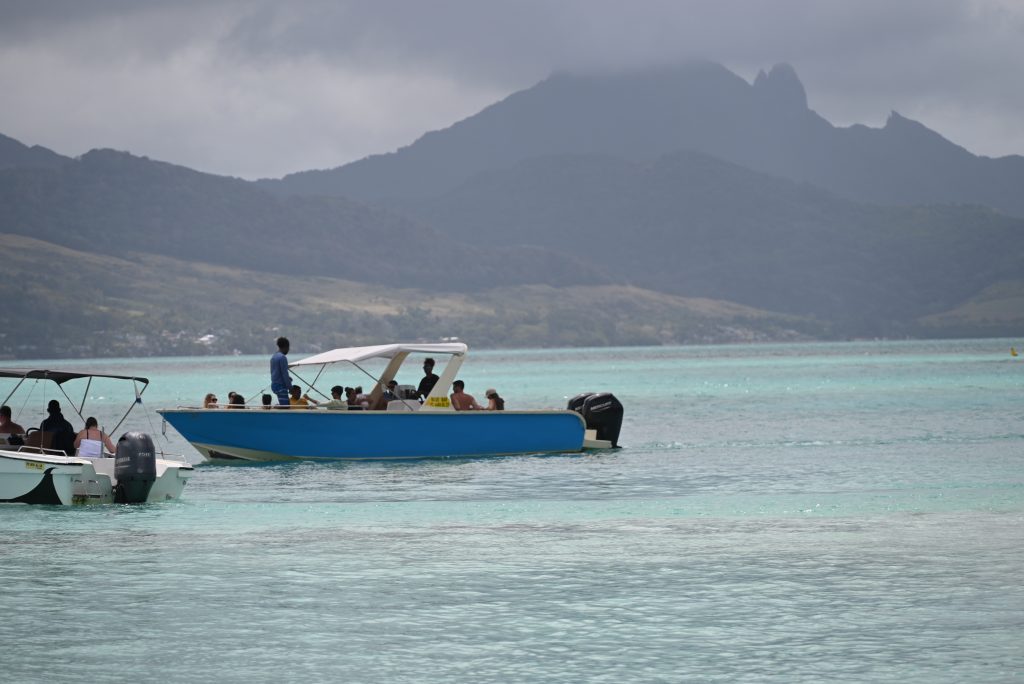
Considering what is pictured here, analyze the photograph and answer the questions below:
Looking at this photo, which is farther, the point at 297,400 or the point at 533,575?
the point at 297,400

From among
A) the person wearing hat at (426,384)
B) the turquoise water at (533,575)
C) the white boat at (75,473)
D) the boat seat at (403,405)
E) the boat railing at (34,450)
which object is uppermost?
the person wearing hat at (426,384)

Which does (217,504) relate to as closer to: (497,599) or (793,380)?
(497,599)

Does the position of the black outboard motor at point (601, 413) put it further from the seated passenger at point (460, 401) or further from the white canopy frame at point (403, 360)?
the white canopy frame at point (403, 360)

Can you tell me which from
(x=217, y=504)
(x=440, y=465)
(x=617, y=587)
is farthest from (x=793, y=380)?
(x=617, y=587)

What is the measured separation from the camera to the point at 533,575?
18141 mm

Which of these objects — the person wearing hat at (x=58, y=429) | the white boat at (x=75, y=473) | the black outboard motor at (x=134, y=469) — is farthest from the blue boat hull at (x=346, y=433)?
the black outboard motor at (x=134, y=469)

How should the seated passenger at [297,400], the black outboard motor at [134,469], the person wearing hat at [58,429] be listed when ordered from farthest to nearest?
the seated passenger at [297,400]
the person wearing hat at [58,429]
the black outboard motor at [134,469]

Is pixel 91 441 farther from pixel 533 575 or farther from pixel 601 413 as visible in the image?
pixel 601 413

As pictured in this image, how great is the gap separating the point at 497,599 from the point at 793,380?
94.7 meters

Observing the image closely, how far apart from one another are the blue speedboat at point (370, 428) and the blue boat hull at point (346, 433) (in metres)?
0.02

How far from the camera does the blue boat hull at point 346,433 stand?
33344 mm

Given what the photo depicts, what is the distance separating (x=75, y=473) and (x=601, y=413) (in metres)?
16.5

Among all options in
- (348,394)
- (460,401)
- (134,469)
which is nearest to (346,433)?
(348,394)

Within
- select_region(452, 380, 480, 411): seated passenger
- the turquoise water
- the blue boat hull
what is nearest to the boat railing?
the turquoise water
